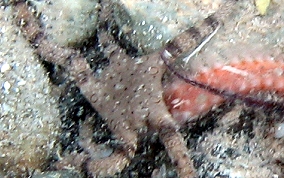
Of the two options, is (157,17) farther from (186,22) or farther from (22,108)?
(22,108)

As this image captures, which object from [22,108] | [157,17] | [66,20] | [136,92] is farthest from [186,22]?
[22,108]

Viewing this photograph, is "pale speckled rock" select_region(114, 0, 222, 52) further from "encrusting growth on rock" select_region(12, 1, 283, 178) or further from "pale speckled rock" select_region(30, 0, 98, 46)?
"pale speckled rock" select_region(30, 0, 98, 46)

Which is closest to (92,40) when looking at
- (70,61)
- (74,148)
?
(70,61)

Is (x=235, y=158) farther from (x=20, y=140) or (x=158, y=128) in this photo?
(x=20, y=140)

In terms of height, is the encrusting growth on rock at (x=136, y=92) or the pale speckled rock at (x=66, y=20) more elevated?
the pale speckled rock at (x=66, y=20)

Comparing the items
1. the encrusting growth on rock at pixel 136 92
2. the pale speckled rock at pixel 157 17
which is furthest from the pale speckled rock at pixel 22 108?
the pale speckled rock at pixel 157 17

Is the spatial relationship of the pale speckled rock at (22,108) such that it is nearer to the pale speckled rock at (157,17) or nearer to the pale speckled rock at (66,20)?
the pale speckled rock at (66,20)
